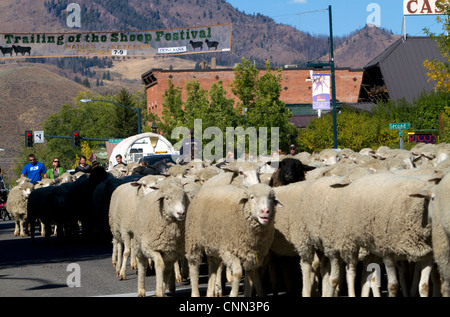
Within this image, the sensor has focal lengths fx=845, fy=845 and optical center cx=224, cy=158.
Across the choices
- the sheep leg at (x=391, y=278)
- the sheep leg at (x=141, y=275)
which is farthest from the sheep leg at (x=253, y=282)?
the sheep leg at (x=391, y=278)

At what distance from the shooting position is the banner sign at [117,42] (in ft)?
157

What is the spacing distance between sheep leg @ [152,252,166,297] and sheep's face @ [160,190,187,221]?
1.86 feet

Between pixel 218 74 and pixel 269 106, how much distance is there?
166 feet

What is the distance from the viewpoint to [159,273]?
11.0m

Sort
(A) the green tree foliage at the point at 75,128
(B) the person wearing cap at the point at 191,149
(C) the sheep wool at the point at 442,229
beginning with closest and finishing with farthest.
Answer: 1. (C) the sheep wool at the point at 442,229
2. (B) the person wearing cap at the point at 191,149
3. (A) the green tree foliage at the point at 75,128

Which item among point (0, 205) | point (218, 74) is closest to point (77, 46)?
point (0, 205)

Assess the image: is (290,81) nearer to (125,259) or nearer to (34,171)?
(34,171)

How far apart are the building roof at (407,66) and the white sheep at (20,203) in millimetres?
53315

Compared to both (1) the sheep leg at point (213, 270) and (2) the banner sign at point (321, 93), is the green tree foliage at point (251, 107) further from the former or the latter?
(1) the sheep leg at point (213, 270)

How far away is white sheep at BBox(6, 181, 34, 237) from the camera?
80.3 ft

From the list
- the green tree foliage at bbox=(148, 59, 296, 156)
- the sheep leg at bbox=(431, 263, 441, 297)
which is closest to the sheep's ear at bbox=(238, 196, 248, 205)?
the sheep leg at bbox=(431, 263, 441, 297)

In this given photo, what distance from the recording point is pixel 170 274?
1173 centimetres

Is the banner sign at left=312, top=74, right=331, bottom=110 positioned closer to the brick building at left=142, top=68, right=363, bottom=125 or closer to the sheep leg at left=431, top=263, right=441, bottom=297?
the sheep leg at left=431, top=263, right=441, bottom=297

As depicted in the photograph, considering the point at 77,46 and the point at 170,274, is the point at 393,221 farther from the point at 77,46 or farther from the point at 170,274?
the point at 77,46
